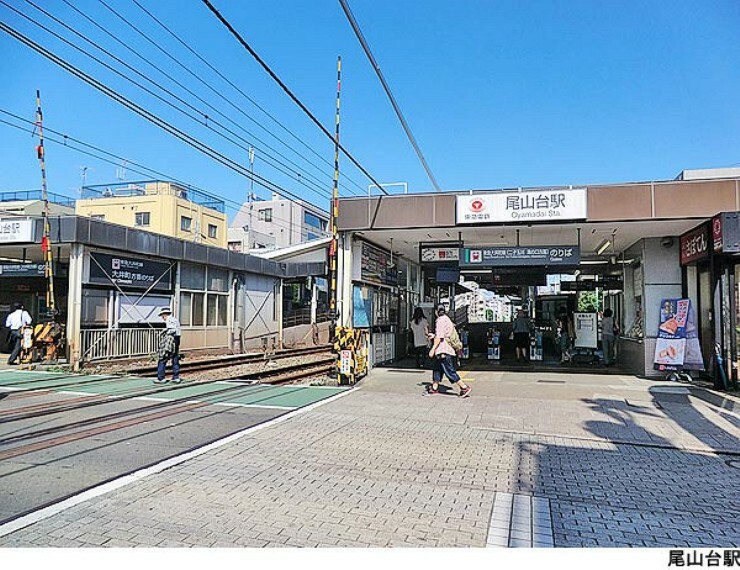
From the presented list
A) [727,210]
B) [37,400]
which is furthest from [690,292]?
[37,400]

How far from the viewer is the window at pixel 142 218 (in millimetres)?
46216

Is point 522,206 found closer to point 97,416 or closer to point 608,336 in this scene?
point 608,336

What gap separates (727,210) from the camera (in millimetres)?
11336

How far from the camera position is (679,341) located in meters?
12.8

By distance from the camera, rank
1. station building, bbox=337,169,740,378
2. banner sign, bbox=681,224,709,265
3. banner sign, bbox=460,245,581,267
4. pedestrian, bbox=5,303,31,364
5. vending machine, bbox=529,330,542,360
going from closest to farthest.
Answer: station building, bbox=337,169,740,378 → banner sign, bbox=681,224,709,265 → banner sign, bbox=460,245,581,267 → pedestrian, bbox=5,303,31,364 → vending machine, bbox=529,330,542,360

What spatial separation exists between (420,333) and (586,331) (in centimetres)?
595

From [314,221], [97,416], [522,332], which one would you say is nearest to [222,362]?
[522,332]

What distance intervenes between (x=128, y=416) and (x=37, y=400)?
2.43 meters

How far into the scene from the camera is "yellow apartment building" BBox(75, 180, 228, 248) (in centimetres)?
4578

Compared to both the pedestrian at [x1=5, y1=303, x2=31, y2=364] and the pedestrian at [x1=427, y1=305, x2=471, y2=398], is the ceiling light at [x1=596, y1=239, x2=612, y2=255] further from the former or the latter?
the pedestrian at [x1=5, y1=303, x2=31, y2=364]

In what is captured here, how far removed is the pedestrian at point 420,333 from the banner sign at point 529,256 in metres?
2.58

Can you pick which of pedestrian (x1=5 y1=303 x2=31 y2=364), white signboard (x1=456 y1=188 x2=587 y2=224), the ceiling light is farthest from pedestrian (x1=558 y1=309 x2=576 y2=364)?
pedestrian (x1=5 y1=303 x2=31 y2=364)

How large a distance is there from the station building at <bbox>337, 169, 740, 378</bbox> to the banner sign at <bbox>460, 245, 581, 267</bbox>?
0.9 inches
